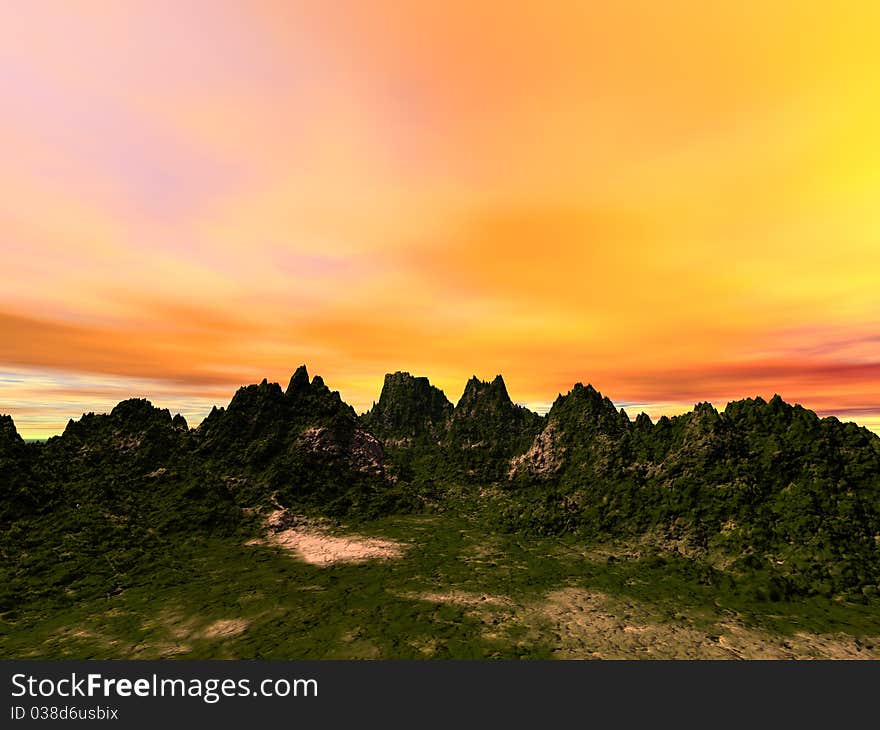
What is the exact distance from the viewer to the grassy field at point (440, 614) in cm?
2369

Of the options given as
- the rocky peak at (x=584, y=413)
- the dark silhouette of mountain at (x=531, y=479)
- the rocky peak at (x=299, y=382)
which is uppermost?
the rocky peak at (x=299, y=382)

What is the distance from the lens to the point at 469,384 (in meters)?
113

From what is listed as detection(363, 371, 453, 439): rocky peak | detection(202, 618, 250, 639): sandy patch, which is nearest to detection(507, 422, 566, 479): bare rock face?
detection(202, 618, 250, 639): sandy patch

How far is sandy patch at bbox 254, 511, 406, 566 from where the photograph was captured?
41.0m

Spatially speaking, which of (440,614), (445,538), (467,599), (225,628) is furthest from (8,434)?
(467,599)

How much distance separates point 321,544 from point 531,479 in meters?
33.0

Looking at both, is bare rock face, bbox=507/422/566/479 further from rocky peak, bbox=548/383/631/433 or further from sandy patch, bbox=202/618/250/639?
sandy patch, bbox=202/618/250/639

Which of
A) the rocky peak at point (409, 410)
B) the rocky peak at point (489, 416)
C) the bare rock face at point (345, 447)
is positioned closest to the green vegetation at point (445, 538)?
the bare rock face at point (345, 447)

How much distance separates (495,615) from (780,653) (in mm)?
16099

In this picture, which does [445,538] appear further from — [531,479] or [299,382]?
[299,382]

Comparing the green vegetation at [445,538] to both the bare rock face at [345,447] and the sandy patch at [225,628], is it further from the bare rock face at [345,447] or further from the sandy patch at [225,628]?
the bare rock face at [345,447]

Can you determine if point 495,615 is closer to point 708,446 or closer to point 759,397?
point 708,446

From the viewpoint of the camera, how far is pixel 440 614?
1094 inches

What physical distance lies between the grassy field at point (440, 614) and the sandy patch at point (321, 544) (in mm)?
1516
